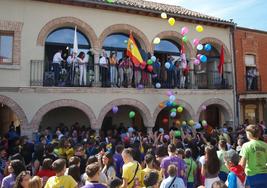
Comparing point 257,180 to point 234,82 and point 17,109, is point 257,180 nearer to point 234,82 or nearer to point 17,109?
point 17,109

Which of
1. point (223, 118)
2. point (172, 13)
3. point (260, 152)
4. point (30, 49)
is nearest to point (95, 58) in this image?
point (30, 49)

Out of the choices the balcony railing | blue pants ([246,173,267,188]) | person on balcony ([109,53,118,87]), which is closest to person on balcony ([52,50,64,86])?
person on balcony ([109,53,118,87])

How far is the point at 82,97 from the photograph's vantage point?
1366 cm

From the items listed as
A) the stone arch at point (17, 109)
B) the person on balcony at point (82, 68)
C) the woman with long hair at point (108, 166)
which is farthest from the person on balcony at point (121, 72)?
the woman with long hair at point (108, 166)

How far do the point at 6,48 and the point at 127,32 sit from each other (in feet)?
18.6

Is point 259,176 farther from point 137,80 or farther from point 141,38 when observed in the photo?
point 141,38

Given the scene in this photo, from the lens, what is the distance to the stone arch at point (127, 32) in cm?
1482

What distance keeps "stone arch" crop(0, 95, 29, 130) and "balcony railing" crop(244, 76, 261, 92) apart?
12406 millimetres

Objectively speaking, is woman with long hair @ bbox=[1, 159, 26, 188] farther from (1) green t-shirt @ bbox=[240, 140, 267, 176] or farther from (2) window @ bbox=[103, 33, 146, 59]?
(2) window @ bbox=[103, 33, 146, 59]

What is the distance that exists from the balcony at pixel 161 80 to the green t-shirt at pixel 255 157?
9.13 m

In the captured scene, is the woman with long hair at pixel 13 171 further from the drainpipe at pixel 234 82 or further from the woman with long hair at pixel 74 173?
the drainpipe at pixel 234 82

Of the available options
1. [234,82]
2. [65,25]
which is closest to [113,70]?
[65,25]

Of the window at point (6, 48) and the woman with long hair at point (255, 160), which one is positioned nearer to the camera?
the woman with long hair at point (255, 160)

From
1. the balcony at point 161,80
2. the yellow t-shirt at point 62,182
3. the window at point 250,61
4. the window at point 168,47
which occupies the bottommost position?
the yellow t-shirt at point 62,182
